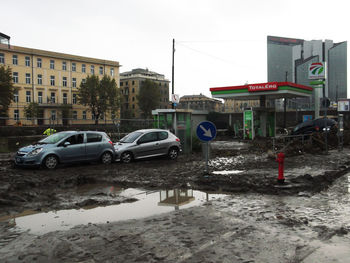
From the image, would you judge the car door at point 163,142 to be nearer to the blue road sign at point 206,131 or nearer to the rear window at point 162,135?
the rear window at point 162,135

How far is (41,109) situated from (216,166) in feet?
211

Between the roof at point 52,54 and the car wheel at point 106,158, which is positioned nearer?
the car wheel at point 106,158

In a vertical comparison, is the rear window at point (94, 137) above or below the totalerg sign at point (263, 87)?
below

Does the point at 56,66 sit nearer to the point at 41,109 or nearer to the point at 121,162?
the point at 41,109

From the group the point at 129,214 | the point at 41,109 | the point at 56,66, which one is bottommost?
the point at 129,214

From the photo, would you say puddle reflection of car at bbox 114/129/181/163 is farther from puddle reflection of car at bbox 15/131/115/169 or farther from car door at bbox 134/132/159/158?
puddle reflection of car at bbox 15/131/115/169

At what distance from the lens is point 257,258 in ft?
14.2

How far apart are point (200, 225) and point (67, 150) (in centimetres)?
871

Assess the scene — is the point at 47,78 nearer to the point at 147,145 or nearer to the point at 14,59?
the point at 14,59

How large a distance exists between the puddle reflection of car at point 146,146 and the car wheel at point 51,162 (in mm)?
2696

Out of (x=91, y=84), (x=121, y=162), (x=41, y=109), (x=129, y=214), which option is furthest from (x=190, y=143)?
(x=41, y=109)

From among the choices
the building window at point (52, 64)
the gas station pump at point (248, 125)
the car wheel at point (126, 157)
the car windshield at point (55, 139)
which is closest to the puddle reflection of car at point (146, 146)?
the car wheel at point (126, 157)

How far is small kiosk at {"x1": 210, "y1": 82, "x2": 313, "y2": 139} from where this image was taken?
30656 mm

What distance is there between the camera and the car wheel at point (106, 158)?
14312mm
